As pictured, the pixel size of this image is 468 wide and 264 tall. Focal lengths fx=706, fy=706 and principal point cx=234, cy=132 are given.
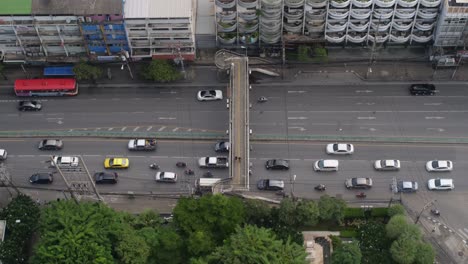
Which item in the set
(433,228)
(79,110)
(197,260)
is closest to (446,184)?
(433,228)

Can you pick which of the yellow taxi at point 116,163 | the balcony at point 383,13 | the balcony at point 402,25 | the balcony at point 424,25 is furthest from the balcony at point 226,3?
the balcony at point 424,25

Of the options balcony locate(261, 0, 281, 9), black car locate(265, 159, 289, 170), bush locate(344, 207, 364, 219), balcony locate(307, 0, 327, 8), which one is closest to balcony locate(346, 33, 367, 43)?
balcony locate(307, 0, 327, 8)

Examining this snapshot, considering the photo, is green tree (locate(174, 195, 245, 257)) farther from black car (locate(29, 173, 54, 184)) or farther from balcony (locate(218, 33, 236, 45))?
balcony (locate(218, 33, 236, 45))

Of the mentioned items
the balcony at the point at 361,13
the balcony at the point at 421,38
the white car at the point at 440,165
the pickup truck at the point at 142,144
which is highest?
the balcony at the point at 361,13

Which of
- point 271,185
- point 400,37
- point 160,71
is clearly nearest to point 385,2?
point 400,37

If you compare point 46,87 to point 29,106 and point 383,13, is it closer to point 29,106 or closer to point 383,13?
point 29,106

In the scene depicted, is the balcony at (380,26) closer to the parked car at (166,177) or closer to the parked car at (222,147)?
the parked car at (222,147)

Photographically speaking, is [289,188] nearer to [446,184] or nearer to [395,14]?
[446,184]
